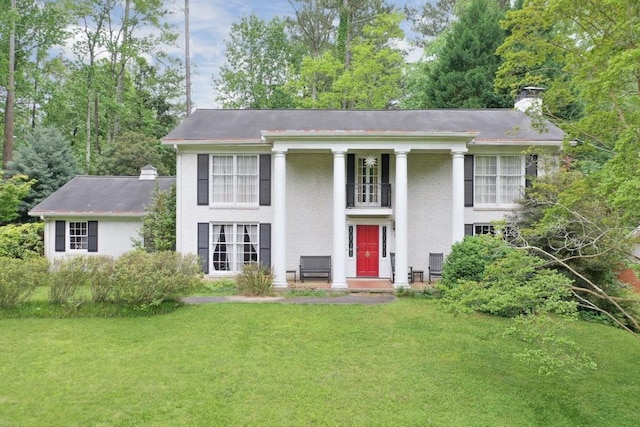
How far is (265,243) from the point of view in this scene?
15.0 meters

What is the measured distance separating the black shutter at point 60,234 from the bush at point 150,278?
8610mm

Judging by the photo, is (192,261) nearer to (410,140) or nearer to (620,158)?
(410,140)

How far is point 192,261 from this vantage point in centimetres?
1125

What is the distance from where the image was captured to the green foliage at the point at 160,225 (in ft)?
50.8

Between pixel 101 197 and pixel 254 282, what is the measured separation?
10.1 meters

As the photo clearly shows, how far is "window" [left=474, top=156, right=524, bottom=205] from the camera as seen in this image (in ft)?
49.5

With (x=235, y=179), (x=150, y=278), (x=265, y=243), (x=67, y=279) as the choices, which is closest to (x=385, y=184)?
(x=265, y=243)

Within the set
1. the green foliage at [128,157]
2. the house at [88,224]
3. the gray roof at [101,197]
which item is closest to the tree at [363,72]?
the green foliage at [128,157]

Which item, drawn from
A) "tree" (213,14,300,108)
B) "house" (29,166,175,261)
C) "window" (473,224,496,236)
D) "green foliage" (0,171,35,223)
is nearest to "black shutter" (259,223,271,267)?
"house" (29,166,175,261)

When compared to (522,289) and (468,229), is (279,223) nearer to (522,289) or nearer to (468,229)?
(468,229)

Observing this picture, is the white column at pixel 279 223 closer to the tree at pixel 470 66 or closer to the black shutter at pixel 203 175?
the black shutter at pixel 203 175

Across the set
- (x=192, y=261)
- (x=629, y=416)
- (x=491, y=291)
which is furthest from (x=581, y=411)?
(x=192, y=261)

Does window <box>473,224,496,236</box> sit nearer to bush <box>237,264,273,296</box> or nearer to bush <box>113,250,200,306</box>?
bush <box>237,264,273,296</box>

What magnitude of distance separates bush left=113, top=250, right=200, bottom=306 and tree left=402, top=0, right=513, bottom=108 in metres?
21.2
